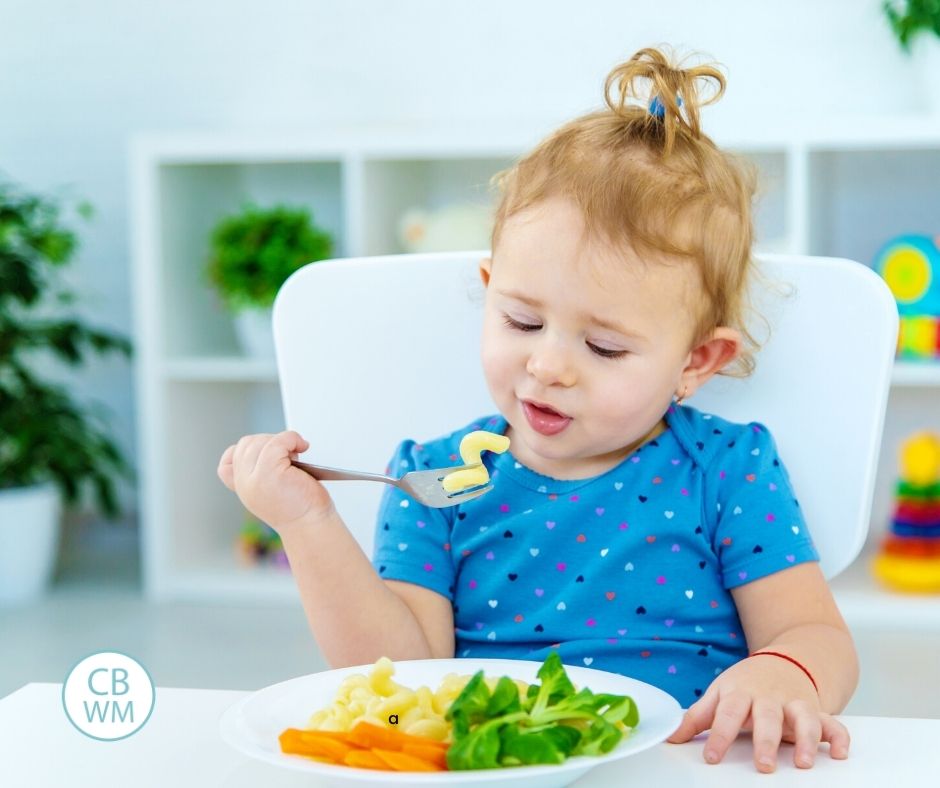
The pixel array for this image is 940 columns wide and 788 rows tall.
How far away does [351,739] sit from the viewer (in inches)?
24.0

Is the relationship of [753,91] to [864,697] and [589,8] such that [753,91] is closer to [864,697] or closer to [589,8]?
[589,8]

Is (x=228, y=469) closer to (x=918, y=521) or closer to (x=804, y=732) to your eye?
(x=804, y=732)

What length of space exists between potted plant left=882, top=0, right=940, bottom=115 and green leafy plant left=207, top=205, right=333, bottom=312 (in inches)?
47.3

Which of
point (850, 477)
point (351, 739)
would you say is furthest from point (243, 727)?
point (850, 477)

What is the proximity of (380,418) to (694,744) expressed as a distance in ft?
1.65

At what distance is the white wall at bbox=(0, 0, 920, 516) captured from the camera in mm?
2775

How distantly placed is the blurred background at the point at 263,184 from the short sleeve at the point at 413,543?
1.36 metres

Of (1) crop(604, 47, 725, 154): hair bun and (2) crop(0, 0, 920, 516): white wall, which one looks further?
(2) crop(0, 0, 920, 516): white wall

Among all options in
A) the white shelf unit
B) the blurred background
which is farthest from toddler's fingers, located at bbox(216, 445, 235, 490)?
the white shelf unit

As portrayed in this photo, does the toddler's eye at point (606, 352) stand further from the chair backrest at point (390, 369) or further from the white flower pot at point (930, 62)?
the white flower pot at point (930, 62)

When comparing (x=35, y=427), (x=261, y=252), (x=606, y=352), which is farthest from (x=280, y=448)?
(x=35, y=427)

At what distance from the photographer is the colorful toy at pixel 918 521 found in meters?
2.54

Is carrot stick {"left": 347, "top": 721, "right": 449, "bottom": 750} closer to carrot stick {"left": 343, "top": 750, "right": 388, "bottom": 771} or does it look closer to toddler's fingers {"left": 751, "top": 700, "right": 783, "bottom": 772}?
carrot stick {"left": 343, "top": 750, "right": 388, "bottom": 771}
